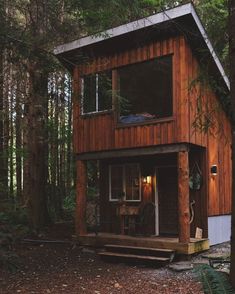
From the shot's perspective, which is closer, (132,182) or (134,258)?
(134,258)

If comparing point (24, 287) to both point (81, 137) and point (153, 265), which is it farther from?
point (81, 137)

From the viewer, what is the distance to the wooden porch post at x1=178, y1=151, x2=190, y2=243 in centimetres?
1080

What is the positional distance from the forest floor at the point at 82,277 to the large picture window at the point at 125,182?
2.22 m

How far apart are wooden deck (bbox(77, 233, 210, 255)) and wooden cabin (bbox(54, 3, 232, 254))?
0.03 metres

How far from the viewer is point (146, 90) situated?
42.0 feet

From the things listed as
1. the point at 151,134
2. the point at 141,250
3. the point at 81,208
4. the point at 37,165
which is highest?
the point at 151,134

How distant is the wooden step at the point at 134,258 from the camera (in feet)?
34.7

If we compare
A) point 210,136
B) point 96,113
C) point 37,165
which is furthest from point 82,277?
point 37,165

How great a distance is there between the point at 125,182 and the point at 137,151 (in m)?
2.17

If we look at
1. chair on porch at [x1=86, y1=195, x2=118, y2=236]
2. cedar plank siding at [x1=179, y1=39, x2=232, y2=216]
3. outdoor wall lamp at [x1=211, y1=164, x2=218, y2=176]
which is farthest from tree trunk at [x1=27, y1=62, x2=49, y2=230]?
outdoor wall lamp at [x1=211, y1=164, x2=218, y2=176]

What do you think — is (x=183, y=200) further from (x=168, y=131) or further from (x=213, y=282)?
(x=213, y=282)

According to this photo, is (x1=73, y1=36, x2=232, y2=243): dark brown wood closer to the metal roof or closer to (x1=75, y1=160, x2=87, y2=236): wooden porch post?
the metal roof

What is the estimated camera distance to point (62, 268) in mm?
10188

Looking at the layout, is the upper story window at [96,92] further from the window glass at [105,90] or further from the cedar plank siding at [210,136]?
the cedar plank siding at [210,136]
